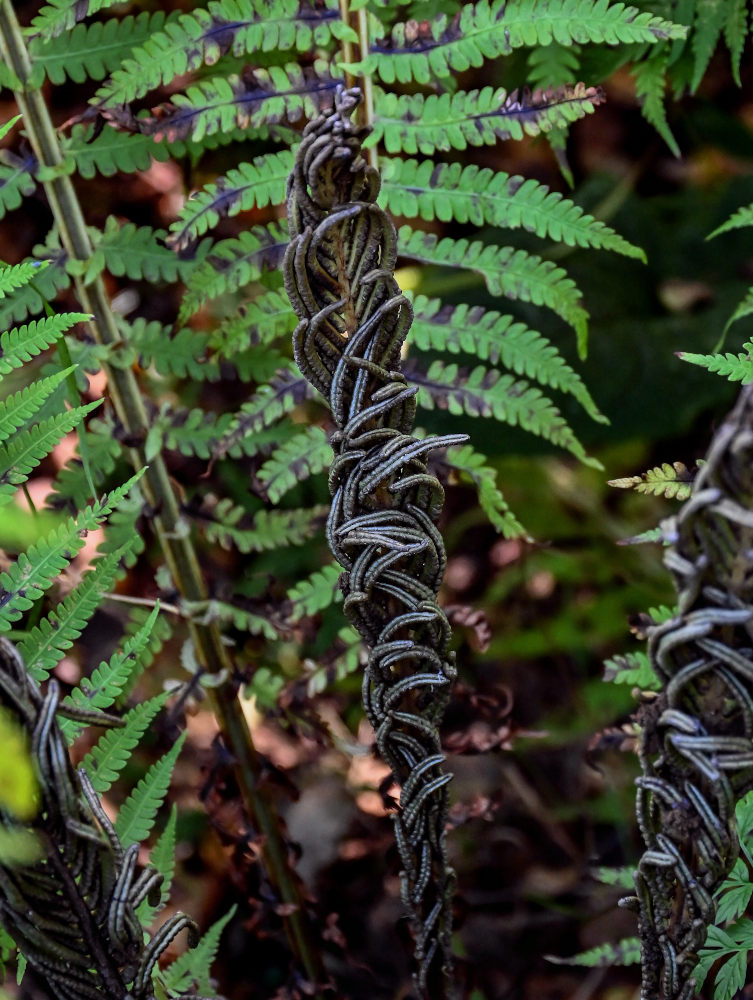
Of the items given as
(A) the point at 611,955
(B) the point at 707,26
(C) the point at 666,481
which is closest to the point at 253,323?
(C) the point at 666,481

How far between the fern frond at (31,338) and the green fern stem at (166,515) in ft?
0.89

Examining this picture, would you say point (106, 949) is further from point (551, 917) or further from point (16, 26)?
point (551, 917)

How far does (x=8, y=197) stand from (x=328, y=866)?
124 centimetres

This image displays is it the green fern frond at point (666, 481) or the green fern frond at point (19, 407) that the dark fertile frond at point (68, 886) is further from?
the green fern frond at point (666, 481)

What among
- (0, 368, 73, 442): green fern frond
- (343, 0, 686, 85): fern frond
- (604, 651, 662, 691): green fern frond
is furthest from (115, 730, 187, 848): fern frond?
(343, 0, 686, 85): fern frond

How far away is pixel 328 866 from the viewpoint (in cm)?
175

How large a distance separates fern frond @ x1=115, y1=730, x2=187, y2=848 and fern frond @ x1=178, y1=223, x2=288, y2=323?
0.46m

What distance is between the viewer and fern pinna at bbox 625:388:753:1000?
0.49 metres

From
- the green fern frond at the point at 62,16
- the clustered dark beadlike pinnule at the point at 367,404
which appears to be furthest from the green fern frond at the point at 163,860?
the green fern frond at the point at 62,16

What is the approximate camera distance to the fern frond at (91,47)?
101cm

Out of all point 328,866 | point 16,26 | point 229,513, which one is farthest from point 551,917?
point 16,26

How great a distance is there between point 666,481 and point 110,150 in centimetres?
69

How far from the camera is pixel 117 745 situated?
0.79m

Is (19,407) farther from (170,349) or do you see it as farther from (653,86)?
(653,86)
